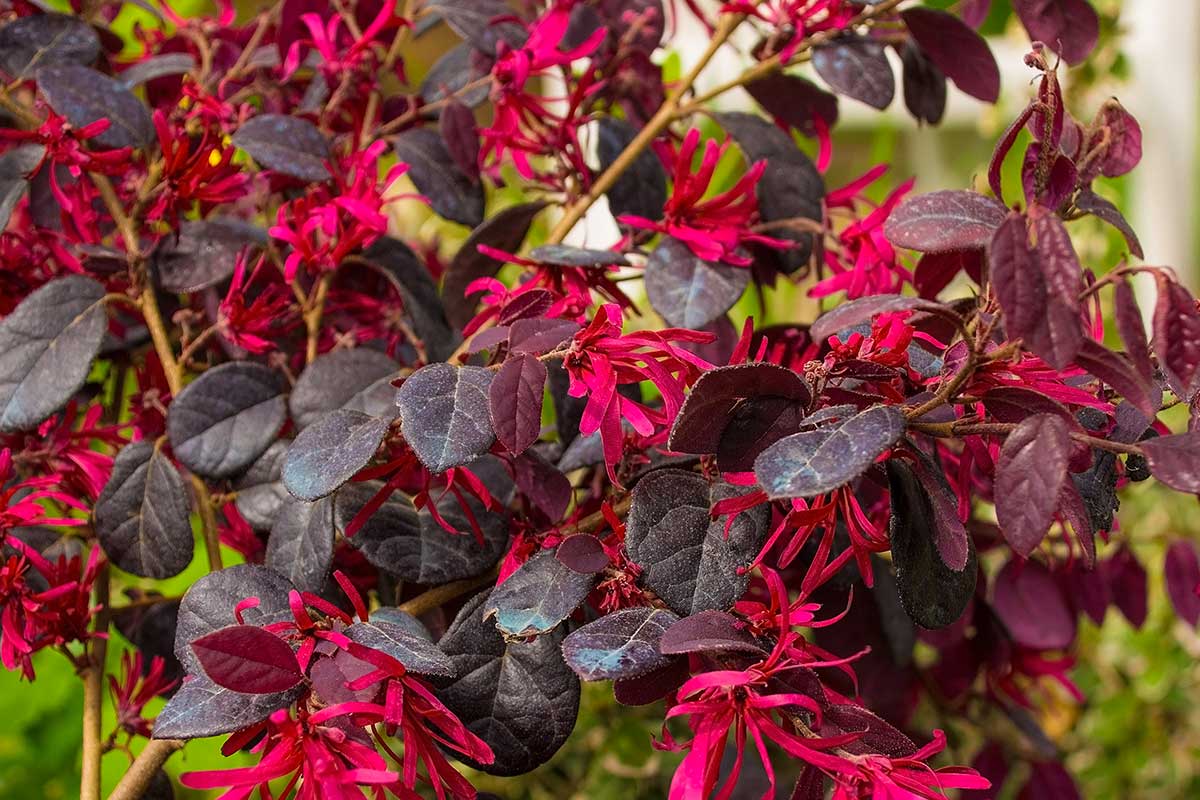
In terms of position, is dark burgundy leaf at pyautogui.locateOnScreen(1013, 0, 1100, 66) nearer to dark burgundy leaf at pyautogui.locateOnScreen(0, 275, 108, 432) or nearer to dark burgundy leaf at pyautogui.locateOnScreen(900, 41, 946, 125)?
dark burgundy leaf at pyautogui.locateOnScreen(900, 41, 946, 125)

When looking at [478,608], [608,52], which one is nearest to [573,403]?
[478,608]

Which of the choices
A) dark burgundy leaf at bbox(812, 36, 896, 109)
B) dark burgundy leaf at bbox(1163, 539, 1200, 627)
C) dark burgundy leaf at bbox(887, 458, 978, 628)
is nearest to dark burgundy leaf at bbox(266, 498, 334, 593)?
dark burgundy leaf at bbox(887, 458, 978, 628)

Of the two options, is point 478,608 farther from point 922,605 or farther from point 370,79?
point 370,79

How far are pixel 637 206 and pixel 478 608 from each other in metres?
0.27

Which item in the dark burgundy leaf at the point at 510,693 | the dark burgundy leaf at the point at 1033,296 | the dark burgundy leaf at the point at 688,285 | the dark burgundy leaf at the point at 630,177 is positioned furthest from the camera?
the dark burgundy leaf at the point at 630,177

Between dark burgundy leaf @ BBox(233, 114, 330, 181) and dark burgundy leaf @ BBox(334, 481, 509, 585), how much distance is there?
0.53 feet

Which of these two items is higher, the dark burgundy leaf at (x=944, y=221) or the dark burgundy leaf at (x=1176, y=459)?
the dark burgundy leaf at (x=944, y=221)

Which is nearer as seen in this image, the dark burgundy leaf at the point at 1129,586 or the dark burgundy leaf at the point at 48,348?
the dark burgundy leaf at the point at 48,348

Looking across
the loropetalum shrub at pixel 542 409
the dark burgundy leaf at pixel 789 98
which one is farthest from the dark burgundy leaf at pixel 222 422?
the dark burgundy leaf at pixel 789 98

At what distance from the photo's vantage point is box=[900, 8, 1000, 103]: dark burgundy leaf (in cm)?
58

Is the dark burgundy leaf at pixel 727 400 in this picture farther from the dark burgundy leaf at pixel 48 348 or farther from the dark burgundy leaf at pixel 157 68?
the dark burgundy leaf at pixel 157 68

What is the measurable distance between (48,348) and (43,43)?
0.61 ft

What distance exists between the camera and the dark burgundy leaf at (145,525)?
0.47 metres

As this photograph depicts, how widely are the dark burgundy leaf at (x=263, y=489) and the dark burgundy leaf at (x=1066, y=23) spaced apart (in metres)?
0.43
